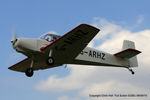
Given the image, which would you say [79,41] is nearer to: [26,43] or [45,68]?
[26,43]

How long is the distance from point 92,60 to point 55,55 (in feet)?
8.24

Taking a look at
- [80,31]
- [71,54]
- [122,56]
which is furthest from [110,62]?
[80,31]

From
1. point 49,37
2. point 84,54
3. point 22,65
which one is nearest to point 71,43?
point 49,37

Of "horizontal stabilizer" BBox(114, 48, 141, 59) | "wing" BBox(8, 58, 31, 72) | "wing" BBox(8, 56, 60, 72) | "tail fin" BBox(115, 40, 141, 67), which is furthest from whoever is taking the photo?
"horizontal stabilizer" BBox(114, 48, 141, 59)

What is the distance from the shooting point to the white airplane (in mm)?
13227

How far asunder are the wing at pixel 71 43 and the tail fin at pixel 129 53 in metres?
3.96

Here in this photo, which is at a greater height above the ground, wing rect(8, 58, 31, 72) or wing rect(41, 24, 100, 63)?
wing rect(41, 24, 100, 63)

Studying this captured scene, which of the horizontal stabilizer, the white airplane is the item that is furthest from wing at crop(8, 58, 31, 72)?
the horizontal stabilizer

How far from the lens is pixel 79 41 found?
45.2 ft

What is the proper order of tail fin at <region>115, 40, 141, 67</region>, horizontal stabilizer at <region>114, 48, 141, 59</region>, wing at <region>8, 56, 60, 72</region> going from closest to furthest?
1. wing at <region>8, 56, 60, 72</region>
2. tail fin at <region>115, 40, 141, 67</region>
3. horizontal stabilizer at <region>114, 48, 141, 59</region>

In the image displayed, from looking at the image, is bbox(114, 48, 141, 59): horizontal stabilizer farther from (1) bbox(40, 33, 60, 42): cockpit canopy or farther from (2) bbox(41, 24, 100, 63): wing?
(1) bbox(40, 33, 60, 42): cockpit canopy

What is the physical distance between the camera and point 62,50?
14.2m

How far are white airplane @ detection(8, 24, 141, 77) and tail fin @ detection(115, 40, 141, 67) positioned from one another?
13 centimetres

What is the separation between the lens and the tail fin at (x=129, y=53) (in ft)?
55.2
